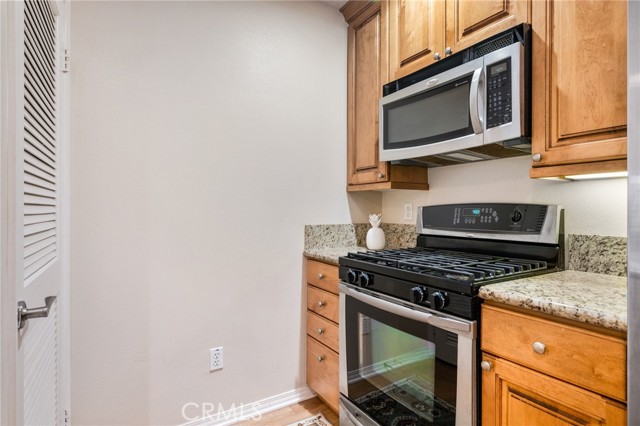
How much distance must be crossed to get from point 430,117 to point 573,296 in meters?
1.02

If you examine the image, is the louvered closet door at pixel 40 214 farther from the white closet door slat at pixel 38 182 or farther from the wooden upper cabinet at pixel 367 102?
the wooden upper cabinet at pixel 367 102

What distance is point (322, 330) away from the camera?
80.0 inches

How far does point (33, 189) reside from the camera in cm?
105

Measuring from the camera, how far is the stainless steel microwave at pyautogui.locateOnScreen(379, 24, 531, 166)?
1335mm

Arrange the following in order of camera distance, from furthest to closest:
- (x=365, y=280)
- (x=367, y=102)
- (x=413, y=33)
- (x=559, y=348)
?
(x=367, y=102) → (x=413, y=33) → (x=365, y=280) → (x=559, y=348)

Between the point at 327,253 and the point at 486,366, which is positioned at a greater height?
the point at 327,253

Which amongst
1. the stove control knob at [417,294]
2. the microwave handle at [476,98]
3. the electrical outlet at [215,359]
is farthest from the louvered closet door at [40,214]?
the microwave handle at [476,98]

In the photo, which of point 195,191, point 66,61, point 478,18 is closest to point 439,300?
point 478,18

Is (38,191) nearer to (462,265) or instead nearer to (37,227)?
(37,227)

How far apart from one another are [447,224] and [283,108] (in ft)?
3.98

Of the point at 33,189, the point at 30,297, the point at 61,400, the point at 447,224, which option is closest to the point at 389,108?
the point at 447,224

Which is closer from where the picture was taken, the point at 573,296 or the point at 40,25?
the point at 573,296

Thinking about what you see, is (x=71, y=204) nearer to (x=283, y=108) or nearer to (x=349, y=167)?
(x=283, y=108)

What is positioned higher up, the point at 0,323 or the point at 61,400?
the point at 0,323
